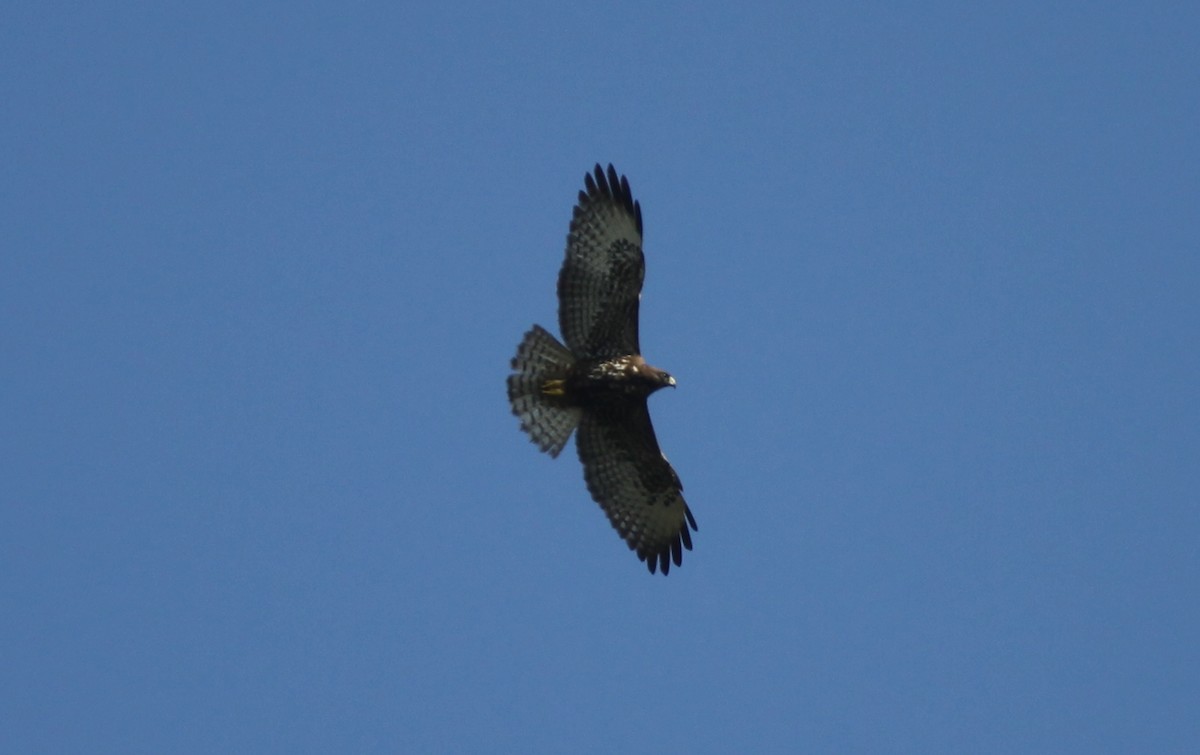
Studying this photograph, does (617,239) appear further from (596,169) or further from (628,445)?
(628,445)

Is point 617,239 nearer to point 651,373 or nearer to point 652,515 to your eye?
point 651,373

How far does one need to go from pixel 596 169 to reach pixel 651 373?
1.65 meters

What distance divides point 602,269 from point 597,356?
70 centimetres

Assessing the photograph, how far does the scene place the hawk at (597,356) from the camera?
1362cm

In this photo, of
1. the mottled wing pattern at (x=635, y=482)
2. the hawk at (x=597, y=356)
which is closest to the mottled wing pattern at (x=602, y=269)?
the hawk at (x=597, y=356)

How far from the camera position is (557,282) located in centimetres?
1380

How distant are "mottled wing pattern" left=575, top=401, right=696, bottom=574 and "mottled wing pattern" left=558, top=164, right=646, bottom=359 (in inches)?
27.0

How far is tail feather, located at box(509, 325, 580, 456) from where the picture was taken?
13.8m

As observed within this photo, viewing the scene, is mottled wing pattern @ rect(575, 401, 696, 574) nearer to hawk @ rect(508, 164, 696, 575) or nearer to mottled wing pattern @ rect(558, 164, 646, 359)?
hawk @ rect(508, 164, 696, 575)

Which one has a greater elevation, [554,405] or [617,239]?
[617,239]

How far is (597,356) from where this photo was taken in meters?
13.8

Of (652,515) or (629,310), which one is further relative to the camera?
(652,515)

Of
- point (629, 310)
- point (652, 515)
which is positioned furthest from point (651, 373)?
point (652, 515)

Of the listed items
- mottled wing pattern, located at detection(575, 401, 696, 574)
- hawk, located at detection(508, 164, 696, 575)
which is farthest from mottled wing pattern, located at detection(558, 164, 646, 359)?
mottled wing pattern, located at detection(575, 401, 696, 574)
